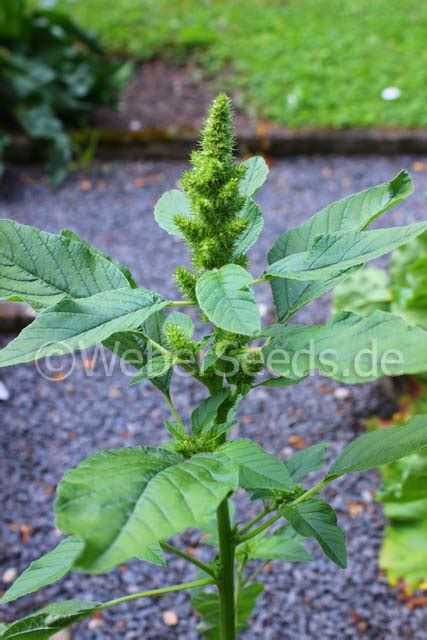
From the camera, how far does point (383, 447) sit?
1049 mm

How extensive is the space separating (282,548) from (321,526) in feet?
0.86

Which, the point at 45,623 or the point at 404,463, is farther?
the point at 404,463

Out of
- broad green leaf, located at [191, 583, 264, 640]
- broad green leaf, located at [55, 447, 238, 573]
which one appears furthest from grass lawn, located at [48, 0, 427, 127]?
broad green leaf, located at [55, 447, 238, 573]

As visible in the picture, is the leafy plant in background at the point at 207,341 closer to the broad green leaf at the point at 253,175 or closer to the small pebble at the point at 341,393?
the broad green leaf at the point at 253,175

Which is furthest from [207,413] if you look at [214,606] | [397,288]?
[397,288]

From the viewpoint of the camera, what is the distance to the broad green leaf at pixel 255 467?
37.9 inches

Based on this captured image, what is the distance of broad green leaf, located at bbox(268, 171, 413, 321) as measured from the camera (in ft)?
3.34

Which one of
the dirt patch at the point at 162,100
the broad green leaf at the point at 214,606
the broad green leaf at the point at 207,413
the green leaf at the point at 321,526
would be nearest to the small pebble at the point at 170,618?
the broad green leaf at the point at 214,606

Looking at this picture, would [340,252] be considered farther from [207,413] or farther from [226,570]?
[226,570]

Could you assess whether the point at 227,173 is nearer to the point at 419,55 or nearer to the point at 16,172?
the point at 16,172

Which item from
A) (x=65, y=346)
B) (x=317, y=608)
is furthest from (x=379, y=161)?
(x=65, y=346)

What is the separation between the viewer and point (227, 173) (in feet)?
3.05

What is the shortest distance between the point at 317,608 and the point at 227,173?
1.52m

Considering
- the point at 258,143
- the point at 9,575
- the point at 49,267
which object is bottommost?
the point at 9,575
